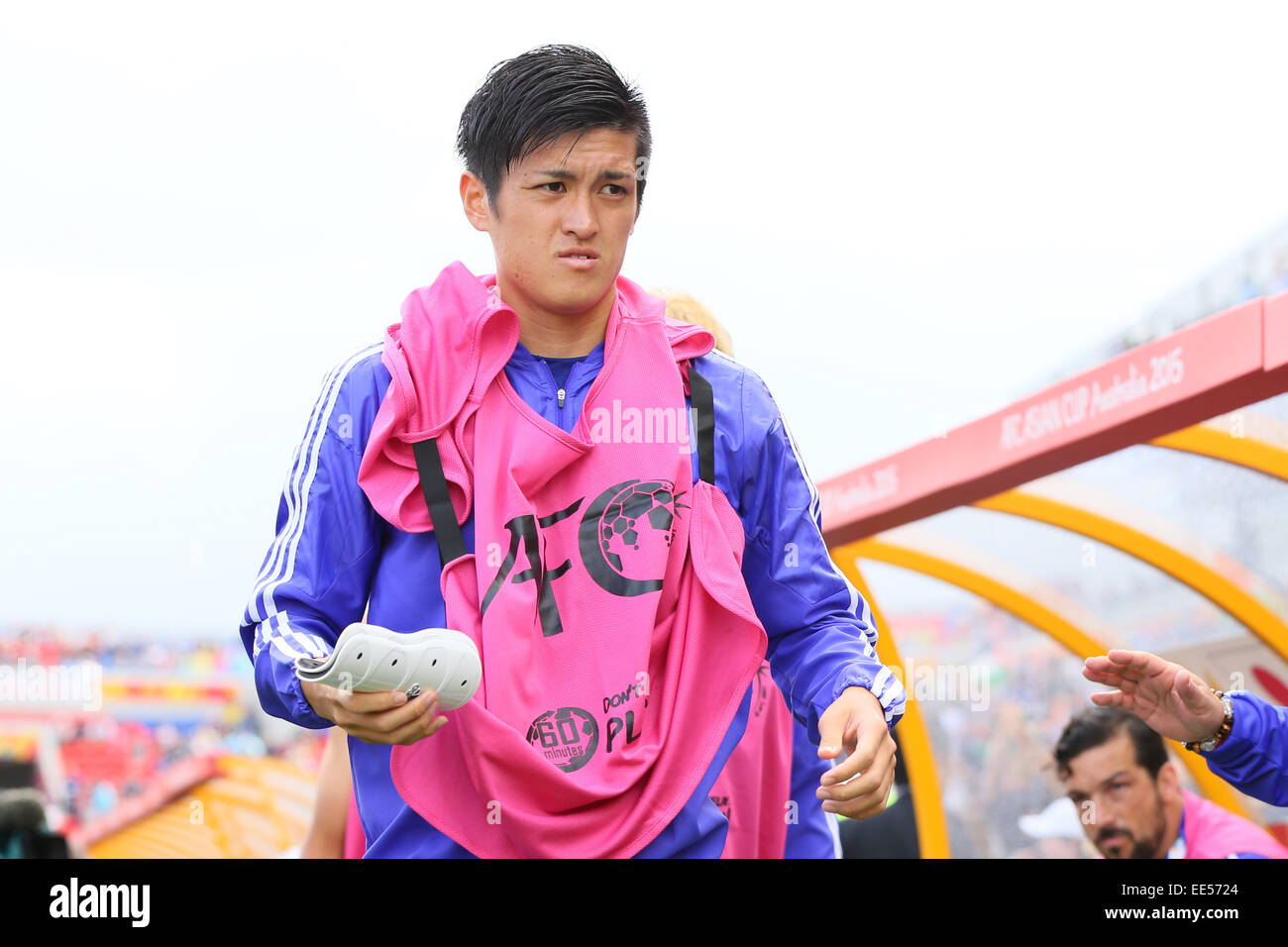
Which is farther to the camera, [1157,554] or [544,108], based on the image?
[1157,554]

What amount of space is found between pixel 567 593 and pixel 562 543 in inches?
3.2

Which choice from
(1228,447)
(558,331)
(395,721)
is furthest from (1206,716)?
(1228,447)

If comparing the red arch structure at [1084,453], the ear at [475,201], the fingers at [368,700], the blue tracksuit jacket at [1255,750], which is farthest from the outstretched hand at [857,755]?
the red arch structure at [1084,453]

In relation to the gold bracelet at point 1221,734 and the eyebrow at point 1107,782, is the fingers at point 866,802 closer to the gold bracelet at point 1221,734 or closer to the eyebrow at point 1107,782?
the gold bracelet at point 1221,734

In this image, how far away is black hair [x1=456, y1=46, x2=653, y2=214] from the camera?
2154 millimetres

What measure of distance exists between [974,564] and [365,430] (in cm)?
486

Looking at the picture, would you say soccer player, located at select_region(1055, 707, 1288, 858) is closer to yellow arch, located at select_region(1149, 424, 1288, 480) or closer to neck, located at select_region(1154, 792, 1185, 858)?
neck, located at select_region(1154, 792, 1185, 858)

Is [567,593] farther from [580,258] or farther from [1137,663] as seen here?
[1137,663]

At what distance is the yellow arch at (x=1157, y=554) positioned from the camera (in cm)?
523

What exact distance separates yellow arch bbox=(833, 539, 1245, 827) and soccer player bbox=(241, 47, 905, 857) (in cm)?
423

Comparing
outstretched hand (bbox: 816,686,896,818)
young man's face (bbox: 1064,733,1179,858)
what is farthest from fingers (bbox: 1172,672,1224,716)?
young man's face (bbox: 1064,733,1179,858)

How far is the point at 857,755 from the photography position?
1836mm
